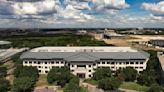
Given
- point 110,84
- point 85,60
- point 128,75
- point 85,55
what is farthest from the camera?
point 85,55

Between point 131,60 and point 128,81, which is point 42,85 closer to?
point 128,81

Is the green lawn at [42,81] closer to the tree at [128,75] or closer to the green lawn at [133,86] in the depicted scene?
the green lawn at [133,86]

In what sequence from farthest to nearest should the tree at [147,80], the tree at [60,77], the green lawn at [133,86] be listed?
the tree at [60,77], the tree at [147,80], the green lawn at [133,86]

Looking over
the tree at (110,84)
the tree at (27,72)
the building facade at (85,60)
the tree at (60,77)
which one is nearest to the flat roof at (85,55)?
the building facade at (85,60)

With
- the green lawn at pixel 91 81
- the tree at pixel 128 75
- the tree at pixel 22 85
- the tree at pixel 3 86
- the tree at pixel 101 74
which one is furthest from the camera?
the tree at pixel 128 75

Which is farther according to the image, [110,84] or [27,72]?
[27,72]

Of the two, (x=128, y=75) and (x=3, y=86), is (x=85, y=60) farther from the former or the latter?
(x=3, y=86)

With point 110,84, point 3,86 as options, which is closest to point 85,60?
point 110,84

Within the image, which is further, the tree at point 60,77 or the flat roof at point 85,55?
the flat roof at point 85,55

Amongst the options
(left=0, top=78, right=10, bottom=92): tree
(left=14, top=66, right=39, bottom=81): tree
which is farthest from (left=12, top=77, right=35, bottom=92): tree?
(left=14, top=66, right=39, bottom=81): tree
